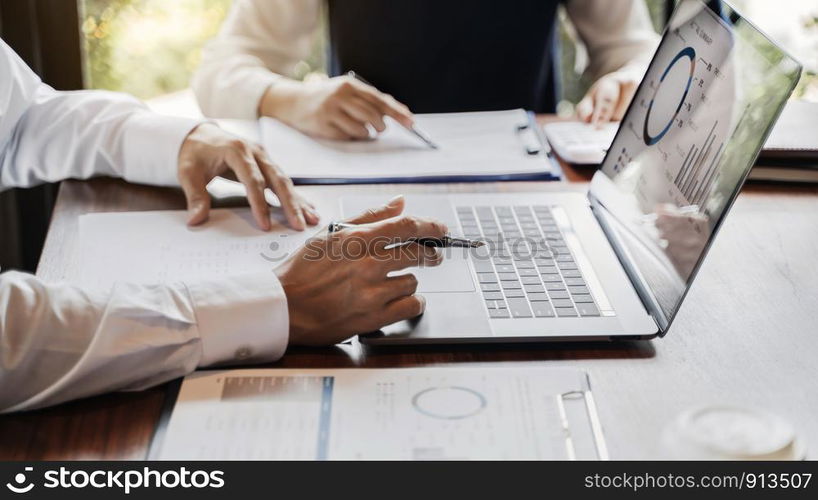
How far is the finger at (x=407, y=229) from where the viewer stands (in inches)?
37.0

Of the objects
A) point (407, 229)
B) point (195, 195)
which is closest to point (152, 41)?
point (195, 195)

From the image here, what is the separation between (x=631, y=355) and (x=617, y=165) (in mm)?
406

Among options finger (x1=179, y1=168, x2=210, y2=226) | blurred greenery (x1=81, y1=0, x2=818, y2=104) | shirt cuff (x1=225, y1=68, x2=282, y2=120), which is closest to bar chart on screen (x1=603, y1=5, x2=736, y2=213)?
finger (x1=179, y1=168, x2=210, y2=226)

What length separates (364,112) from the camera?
4.97ft

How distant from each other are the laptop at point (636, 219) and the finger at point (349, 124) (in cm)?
26

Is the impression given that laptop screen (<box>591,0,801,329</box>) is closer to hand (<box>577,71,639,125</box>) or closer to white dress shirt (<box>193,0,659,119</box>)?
hand (<box>577,71,639,125</box>)

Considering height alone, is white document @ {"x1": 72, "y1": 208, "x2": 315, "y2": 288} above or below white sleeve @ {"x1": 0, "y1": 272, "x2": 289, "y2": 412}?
below

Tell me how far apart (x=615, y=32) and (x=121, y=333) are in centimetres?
140

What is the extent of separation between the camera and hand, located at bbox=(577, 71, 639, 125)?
161cm

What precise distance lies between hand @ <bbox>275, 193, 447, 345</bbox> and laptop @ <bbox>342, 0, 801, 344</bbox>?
0.08 feet

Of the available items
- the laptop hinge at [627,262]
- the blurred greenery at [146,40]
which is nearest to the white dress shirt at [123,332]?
the laptop hinge at [627,262]

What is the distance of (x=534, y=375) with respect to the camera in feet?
2.78

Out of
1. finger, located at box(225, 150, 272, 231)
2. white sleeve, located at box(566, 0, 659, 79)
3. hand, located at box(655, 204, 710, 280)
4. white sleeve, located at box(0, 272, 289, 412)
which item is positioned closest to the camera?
white sleeve, located at box(0, 272, 289, 412)

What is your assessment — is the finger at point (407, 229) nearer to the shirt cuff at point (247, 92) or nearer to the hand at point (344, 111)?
the hand at point (344, 111)
